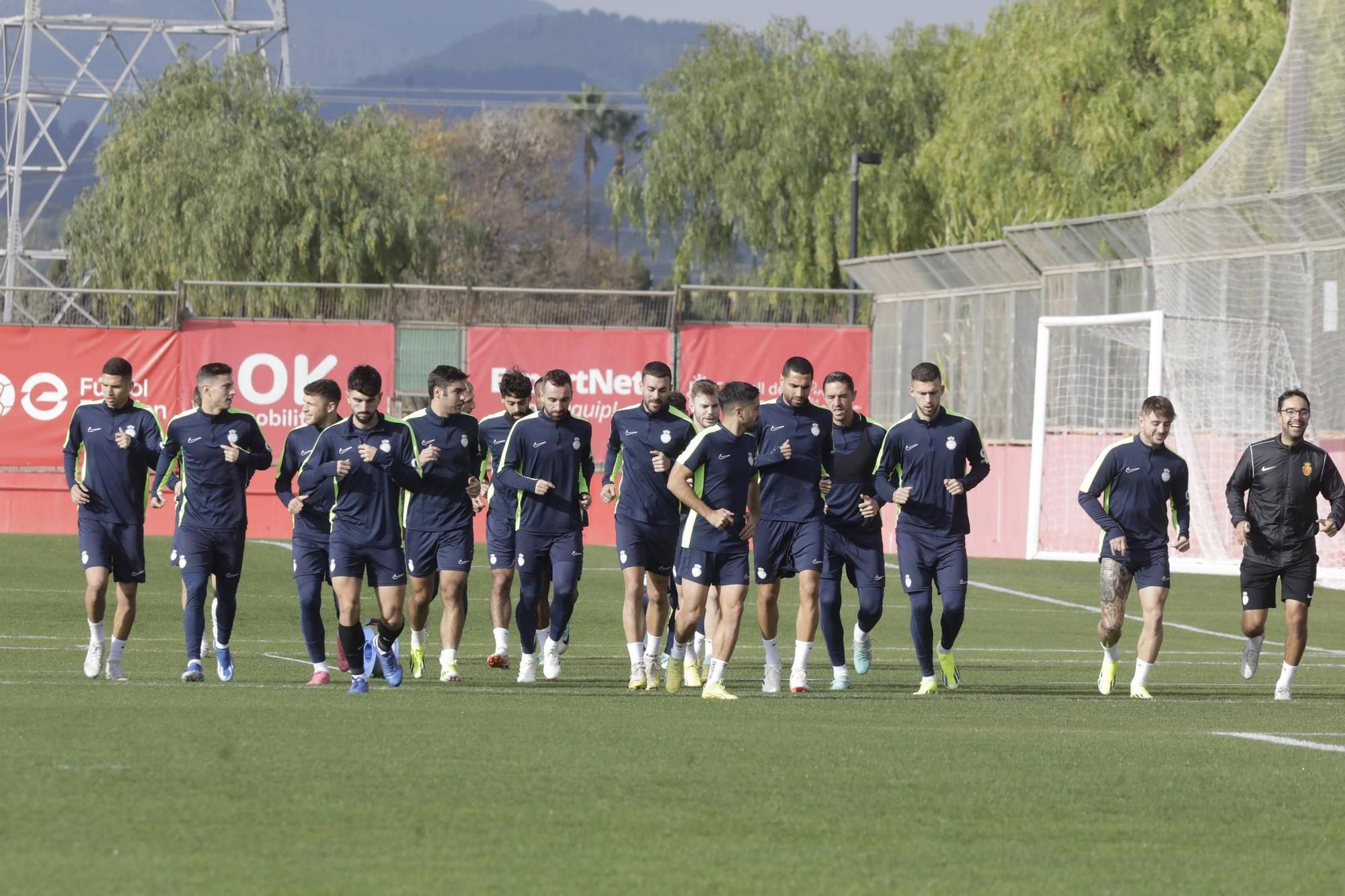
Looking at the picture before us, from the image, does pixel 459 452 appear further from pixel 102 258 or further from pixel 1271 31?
pixel 102 258

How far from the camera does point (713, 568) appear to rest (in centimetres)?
1254

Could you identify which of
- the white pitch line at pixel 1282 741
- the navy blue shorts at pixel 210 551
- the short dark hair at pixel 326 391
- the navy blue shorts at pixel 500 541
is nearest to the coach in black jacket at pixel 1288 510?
the white pitch line at pixel 1282 741

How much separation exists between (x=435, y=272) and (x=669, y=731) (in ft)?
134

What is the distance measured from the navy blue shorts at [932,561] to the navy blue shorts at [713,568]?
5.79 ft

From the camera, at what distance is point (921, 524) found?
14016 millimetres

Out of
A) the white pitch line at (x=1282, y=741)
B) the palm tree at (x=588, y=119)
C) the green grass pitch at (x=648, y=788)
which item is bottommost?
the white pitch line at (x=1282, y=741)

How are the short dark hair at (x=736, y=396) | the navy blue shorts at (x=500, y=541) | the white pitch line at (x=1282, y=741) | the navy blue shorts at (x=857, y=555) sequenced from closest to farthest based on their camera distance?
the white pitch line at (x=1282, y=741) → the short dark hair at (x=736, y=396) → the navy blue shorts at (x=857, y=555) → the navy blue shorts at (x=500, y=541)

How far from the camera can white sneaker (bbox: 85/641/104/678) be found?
43.1 feet

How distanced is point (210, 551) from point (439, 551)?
1.54m

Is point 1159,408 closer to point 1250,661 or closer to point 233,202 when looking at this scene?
point 1250,661

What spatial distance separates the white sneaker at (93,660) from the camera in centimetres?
1313

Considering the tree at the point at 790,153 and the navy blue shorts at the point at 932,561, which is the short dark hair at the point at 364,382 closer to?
the navy blue shorts at the point at 932,561

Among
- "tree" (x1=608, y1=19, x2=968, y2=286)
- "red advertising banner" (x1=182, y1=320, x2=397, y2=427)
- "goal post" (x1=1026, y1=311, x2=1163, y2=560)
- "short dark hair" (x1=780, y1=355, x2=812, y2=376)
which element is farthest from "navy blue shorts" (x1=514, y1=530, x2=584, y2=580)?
"tree" (x1=608, y1=19, x2=968, y2=286)

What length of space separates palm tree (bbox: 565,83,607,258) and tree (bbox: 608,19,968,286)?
62767mm
